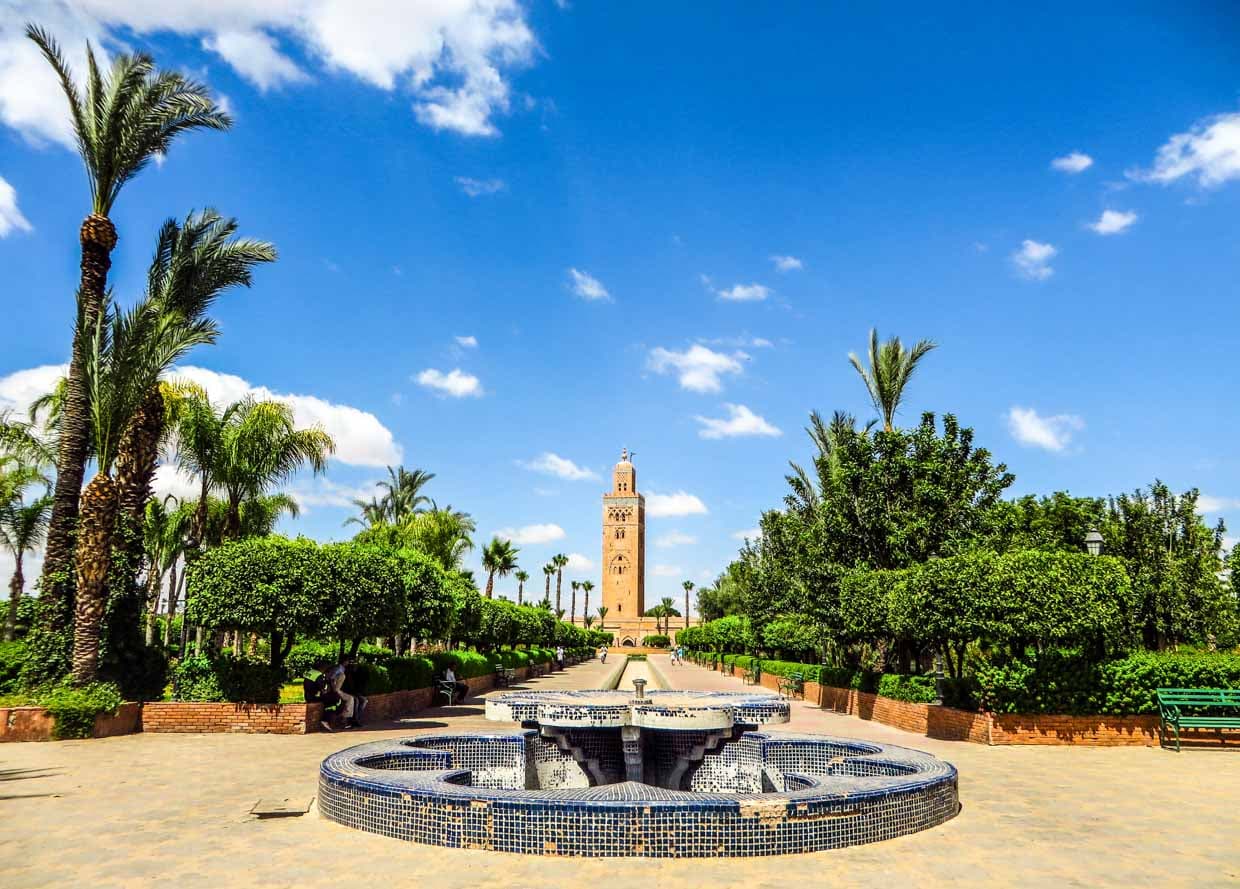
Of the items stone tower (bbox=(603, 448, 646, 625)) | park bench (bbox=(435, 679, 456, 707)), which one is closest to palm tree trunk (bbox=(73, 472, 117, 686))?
park bench (bbox=(435, 679, 456, 707))

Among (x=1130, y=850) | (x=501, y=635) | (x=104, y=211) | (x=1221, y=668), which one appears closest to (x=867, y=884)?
(x=1130, y=850)

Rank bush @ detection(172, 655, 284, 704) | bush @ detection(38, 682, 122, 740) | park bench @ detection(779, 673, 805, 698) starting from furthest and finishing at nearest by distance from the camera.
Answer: park bench @ detection(779, 673, 805, 698), bush @ detection(172, 655, 284, 704), bush @ detection(38, 682, 122, 740)

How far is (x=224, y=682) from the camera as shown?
14984 millimetres

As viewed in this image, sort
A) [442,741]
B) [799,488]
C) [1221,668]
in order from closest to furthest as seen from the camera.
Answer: [442,741] < [1221,668] < [799,488]

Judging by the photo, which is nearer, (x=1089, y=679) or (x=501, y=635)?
(x=1089, y=679)

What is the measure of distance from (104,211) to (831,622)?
17.9 meters

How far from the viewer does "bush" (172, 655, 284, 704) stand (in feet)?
49.0

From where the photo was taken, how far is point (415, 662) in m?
20.5

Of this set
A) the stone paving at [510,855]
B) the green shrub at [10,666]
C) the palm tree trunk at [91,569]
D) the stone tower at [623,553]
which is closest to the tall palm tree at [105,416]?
the palm tree trunk at [91,569]

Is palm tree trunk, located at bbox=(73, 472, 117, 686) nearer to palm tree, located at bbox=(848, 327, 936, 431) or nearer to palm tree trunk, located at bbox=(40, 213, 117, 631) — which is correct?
palm tree trunk, located at bbox=(40, 213, 117, 631)

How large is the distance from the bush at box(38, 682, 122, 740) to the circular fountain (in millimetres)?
6595

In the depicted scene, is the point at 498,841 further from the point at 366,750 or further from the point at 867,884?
the point at 366,750

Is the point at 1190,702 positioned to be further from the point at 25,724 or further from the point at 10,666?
the point at 10,666

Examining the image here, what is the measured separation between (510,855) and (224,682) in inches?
421
